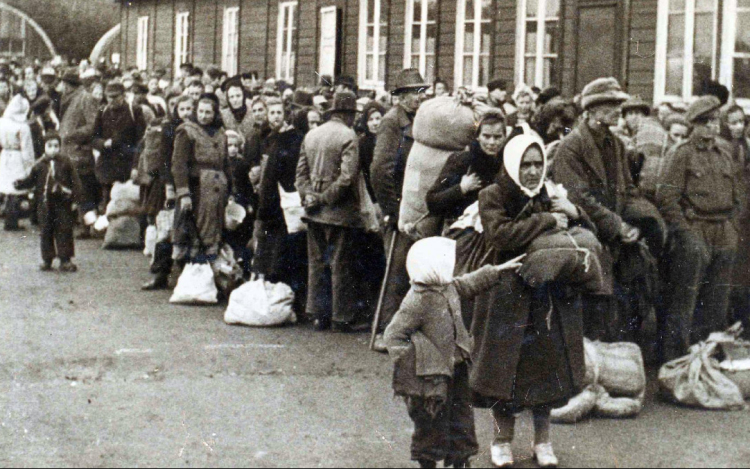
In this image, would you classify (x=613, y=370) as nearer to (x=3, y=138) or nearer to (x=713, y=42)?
(x=713, y=42)

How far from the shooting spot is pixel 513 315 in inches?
275

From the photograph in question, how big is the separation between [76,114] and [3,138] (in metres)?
1.89

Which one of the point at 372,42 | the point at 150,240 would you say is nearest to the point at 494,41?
the point at 372,42

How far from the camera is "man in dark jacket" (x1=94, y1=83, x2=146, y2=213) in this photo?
16266 millimetres

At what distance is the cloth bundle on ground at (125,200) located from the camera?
623 inches

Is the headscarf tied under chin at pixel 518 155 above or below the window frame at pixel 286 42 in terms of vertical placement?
below

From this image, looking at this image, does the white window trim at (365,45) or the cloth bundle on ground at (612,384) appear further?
the white window trim at (365,45)

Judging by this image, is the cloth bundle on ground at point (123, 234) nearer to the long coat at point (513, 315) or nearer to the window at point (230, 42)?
the long coat at point (513, 315)

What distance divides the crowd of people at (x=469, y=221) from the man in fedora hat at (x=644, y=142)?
2 centimetres

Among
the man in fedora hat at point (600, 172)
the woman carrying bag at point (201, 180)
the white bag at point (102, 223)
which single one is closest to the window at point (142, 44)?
the white bag at point (102, 223)

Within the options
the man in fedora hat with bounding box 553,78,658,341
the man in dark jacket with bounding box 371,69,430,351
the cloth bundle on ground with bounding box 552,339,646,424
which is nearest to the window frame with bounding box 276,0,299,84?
the man in dark jacket with bounding box 371,69,430,351

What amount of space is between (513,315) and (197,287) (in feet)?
18.3

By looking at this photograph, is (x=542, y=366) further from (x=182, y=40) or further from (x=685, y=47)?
(x=182, y=40)

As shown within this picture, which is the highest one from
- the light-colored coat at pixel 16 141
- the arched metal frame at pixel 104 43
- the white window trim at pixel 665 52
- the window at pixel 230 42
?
the arched metal frame at pixel 104 43
